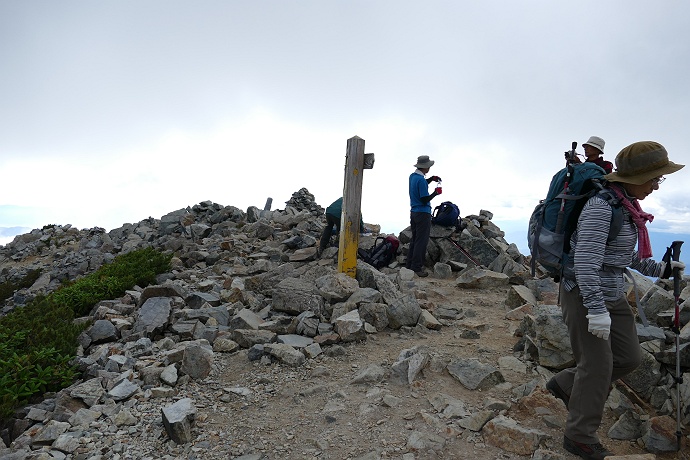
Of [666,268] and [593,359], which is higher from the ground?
[666,268]

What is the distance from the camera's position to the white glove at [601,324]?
3594mm

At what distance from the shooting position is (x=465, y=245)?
12273 millimetres

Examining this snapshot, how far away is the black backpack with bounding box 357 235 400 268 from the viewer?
1183 centimetres

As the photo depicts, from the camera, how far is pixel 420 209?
11.1 m

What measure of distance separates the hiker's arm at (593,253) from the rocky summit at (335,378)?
4.38 ft

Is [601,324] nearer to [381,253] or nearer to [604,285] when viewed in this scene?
[604,285]

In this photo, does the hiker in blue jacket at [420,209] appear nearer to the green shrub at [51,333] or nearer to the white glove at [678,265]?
the green shrub at [51,333]

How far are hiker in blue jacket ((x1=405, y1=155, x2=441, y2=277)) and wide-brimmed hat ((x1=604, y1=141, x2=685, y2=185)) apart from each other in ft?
23.5

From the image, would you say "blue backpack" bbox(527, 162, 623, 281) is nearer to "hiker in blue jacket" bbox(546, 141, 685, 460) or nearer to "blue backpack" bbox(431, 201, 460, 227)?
"hiker in blue jacket" bbox(546, 141, 685, 460)

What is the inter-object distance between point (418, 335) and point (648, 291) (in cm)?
309

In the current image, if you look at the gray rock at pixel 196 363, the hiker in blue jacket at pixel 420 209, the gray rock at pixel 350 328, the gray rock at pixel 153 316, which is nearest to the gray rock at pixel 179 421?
the gray rock at pixel 196 363

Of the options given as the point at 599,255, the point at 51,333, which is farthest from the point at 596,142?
the point at 51,333

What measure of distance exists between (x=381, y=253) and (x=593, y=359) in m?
8.17

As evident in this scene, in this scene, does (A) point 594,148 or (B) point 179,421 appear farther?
(A) point 594,148
